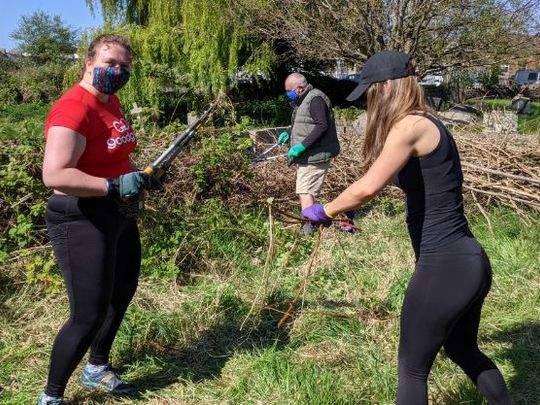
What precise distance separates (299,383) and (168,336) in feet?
3.18

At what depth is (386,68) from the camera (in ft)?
6.99

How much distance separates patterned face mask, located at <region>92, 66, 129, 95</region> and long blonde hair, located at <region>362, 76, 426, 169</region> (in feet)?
3.61

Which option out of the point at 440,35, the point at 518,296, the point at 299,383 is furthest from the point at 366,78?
the point at 440,35

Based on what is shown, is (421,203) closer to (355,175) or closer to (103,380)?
(103,380)

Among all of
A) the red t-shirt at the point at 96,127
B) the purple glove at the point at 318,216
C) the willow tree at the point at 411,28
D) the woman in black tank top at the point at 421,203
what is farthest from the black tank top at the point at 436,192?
the willow tree at the point at 411,28

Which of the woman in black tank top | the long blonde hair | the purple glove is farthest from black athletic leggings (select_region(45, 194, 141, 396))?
the long blonde hair

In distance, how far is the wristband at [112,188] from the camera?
7.97ft

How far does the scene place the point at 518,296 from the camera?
3.88 m

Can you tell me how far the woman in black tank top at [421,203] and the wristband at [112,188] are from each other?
0.95m

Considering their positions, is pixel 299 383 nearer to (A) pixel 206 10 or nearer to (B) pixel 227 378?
(B) pixel 227 378

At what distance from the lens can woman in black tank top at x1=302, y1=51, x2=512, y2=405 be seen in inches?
81.6

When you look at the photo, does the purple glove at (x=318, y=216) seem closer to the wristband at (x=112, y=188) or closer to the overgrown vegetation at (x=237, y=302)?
the overgrown vegetation at (x=237, y=302)

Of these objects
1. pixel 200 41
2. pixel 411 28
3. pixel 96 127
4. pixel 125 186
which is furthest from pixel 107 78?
pixel 200 41

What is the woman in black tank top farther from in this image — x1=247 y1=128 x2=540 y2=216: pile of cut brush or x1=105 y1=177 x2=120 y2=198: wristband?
x1=247 y1=128 x2=540 y2=216: pile of cut brush
